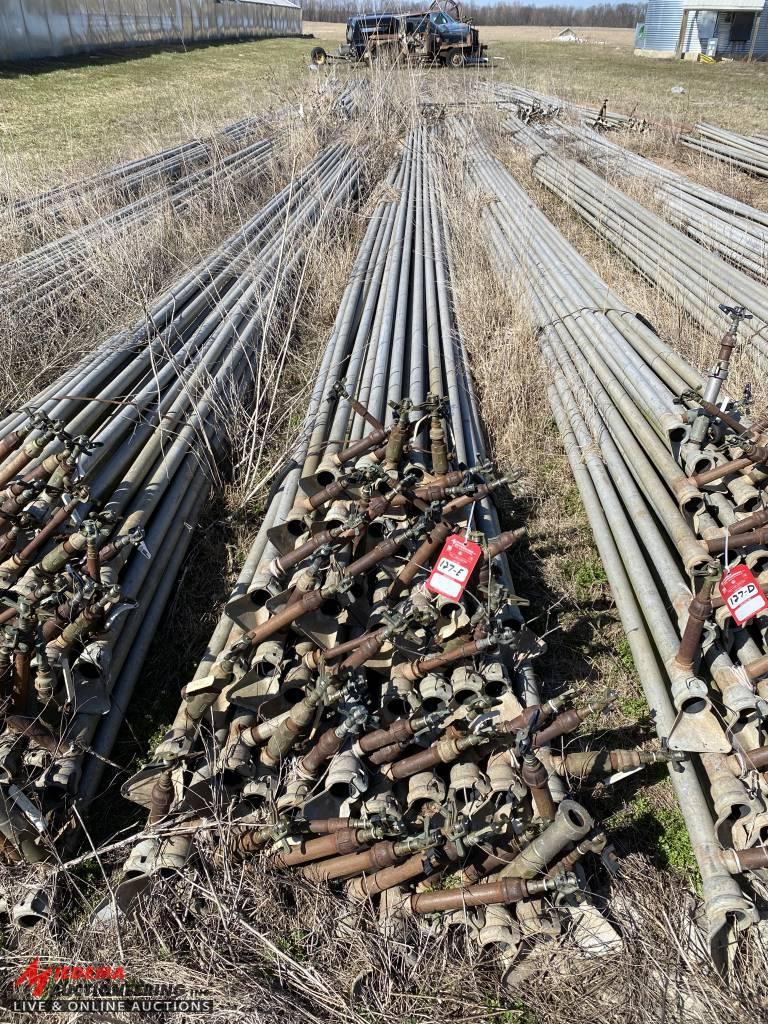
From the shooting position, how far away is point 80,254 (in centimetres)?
603

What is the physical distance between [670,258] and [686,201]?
2222mm

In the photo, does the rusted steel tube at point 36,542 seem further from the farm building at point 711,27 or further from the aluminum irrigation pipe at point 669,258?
the farm building at point 711,27

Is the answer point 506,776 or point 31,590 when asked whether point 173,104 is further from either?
point 506,776

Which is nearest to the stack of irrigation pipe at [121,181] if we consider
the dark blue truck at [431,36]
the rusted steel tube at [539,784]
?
the rusted steel tube at [539,784]

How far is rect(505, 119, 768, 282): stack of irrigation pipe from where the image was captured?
695 cm

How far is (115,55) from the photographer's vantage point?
75.2ft

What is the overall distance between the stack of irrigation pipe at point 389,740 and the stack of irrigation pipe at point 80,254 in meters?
3.51

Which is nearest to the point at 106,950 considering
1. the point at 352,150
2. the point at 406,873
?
the point at 406,873

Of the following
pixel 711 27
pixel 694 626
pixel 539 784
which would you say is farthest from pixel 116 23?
pixel 539 784

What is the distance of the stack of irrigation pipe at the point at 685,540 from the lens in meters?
2.32

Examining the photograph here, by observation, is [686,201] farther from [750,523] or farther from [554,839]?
[554,839]

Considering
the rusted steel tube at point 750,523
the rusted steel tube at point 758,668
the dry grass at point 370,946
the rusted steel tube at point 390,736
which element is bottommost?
the dry grass at point 370,946

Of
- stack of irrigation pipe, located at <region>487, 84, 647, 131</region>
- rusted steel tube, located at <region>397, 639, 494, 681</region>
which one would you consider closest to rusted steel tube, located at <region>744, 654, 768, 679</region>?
rusted steel tube, located at <region>397, 639, 494, 681</region>

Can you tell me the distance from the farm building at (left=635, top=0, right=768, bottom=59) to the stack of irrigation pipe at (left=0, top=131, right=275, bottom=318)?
2533 centimetres
